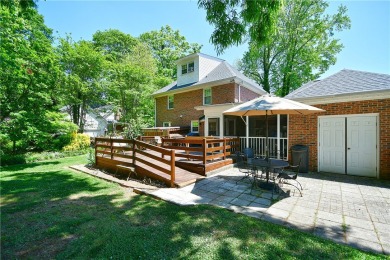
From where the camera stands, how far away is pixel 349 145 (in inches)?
288

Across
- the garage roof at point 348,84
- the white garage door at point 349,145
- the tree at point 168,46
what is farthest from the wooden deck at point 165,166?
the tree at point 168,46

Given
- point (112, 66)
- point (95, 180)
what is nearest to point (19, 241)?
point (95, 180)

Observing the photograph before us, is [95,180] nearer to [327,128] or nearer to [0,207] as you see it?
[0,207]

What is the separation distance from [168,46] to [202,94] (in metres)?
20.4

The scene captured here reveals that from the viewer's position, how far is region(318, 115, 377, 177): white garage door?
693 cm

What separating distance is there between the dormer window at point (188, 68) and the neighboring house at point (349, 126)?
1138 centimetres

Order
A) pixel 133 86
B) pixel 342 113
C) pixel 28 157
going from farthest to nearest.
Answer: pixel 133 86 → pixel 28 157 → pixel 342 113

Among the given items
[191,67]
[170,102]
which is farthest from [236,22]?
[170,102]

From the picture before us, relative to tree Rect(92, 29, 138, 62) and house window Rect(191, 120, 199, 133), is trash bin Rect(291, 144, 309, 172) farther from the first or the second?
tree Rect(92, 29, 138, 62)

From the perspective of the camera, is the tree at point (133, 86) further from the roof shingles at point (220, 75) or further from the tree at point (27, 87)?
the tree at point (27, 87)

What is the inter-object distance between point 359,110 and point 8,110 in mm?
17459

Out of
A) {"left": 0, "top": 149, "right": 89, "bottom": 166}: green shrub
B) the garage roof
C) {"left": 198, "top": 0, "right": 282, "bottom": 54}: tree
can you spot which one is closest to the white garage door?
the garage roof

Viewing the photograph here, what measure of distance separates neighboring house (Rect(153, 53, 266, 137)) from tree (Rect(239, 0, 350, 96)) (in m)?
5.91

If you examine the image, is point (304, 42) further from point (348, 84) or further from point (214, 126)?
point (214, 126)
